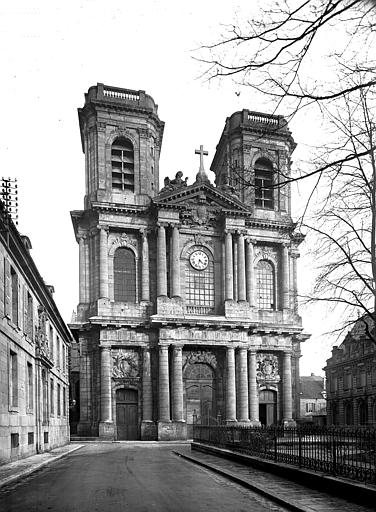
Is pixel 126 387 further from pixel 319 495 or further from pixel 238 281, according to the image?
pixel 319 495

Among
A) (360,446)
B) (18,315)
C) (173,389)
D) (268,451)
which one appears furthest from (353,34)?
(173,389)

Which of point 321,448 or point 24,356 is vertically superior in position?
point 24,356

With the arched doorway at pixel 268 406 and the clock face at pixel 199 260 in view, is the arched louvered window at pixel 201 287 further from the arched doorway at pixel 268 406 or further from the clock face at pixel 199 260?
the arched doorway at pixel 268 406

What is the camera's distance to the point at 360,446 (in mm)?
12258

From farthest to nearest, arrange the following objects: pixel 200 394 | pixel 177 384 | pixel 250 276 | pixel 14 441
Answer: pixel 250 276, pixel 200 394, pixel 177 384, pixel 14 441

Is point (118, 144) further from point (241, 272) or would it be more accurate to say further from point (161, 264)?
point (241, 272)

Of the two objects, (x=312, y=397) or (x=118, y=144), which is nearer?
(x=118, y=144)

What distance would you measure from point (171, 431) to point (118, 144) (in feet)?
68.3

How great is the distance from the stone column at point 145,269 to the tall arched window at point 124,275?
738mm

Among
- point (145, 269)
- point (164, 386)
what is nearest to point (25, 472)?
point (164, 386)

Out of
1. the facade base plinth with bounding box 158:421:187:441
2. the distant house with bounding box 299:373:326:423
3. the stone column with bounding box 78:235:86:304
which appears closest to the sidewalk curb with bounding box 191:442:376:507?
the facade base plinth with bounding box 158:421:187:441

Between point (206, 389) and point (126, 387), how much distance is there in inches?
228

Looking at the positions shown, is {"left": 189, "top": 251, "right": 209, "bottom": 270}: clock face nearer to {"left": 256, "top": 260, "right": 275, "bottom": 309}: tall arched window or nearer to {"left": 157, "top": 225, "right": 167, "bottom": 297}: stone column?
{"left": 157, "top": 225, "right": 167, "bottom": 297}: stone column

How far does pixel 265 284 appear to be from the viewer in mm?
48375
